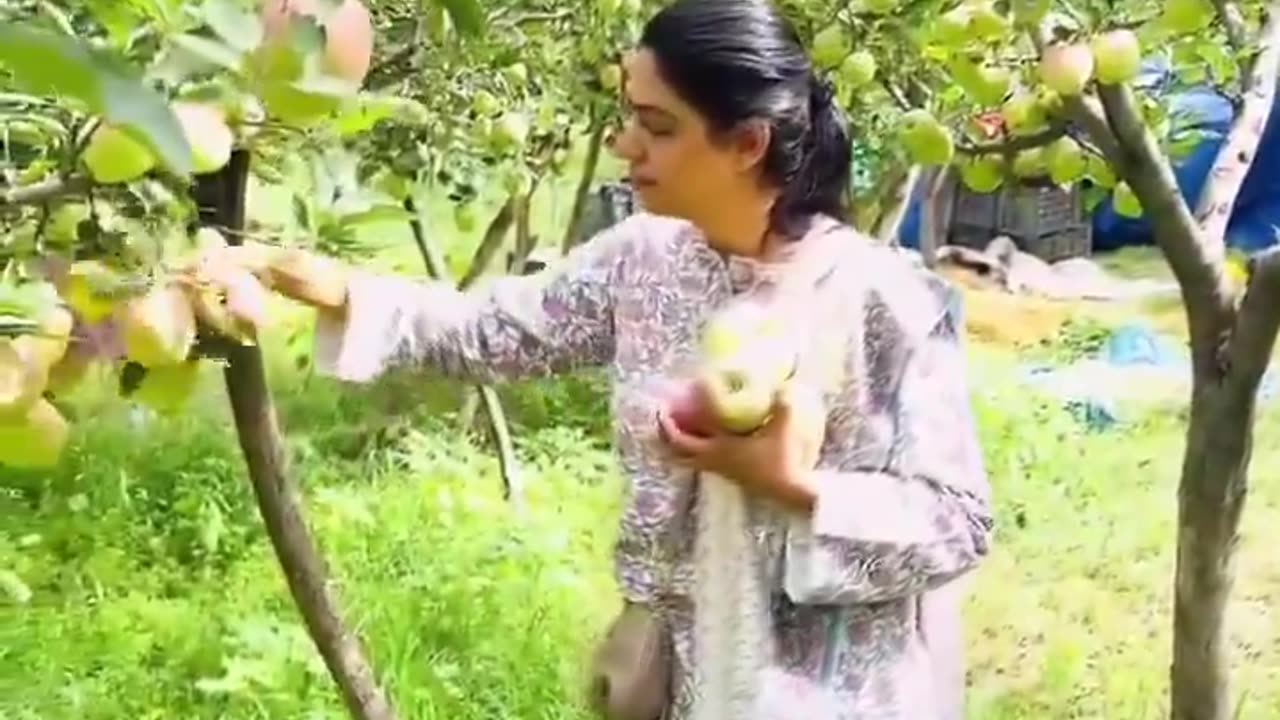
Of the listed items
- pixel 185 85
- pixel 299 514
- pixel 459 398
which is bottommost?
pixel 459 398

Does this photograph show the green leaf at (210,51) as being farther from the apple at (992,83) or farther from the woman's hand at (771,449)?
the apple at (992,83)

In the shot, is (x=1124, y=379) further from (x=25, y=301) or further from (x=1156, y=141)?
(x=25, y=301)

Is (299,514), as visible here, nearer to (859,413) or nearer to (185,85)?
(859,413)

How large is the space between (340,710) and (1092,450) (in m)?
2.05

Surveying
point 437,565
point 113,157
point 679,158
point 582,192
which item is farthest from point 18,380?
point 582,192

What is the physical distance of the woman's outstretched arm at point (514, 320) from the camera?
1.37 metres

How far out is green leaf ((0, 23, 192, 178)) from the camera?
1.07 feet

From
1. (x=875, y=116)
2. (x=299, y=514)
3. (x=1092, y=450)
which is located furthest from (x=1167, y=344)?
(x=299, y=514)

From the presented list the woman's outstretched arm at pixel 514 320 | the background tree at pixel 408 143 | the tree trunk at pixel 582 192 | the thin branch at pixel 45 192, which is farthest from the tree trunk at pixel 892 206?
the thin branch at pixel 45 192

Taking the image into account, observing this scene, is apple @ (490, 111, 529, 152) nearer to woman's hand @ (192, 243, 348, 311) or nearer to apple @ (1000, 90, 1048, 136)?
apple @ (1000, 90, 1048, 136)

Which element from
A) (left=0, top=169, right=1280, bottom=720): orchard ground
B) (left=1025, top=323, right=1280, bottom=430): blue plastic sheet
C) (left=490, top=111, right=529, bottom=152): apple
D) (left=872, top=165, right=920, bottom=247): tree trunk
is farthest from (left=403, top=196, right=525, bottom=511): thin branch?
(left=1025, top=323, right=1280, bottom=430): blue plastic sheet

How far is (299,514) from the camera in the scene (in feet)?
5.57

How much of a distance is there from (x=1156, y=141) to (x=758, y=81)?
626mm

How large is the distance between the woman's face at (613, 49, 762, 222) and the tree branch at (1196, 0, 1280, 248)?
62 centimetres
